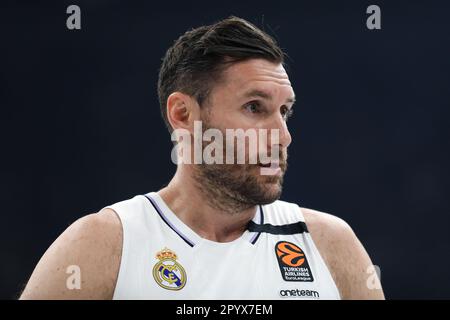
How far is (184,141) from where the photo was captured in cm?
258

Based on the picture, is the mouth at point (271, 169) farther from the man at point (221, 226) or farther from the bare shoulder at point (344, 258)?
the bare shoulder at point (344, 258)

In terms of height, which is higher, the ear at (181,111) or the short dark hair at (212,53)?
the short dark hair at (212,53)

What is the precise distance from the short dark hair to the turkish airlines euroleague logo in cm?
67

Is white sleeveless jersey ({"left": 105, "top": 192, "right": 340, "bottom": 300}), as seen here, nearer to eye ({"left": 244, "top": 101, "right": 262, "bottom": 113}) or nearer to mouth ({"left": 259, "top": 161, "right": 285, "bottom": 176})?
mouth ({"left": 259, "top": 161, "right": 285, "bottom": 176})

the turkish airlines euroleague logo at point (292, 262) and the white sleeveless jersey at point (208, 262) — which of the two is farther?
the turkish airlines euroleague logo at point (292, 262)

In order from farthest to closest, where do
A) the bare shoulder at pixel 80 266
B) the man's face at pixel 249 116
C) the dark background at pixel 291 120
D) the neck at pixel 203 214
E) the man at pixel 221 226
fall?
the dark background at pixel 291 120 < the neck at pixel 203 214 < the man's face at pixel 249 116 < the man at pixel 221 226 < the bare shoulder at pixel 80 266

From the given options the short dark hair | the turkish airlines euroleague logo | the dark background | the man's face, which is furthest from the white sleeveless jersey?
the dark background

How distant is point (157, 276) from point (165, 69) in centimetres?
92

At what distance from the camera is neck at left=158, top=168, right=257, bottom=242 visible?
8.18ft

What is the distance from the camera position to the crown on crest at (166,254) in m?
2.34

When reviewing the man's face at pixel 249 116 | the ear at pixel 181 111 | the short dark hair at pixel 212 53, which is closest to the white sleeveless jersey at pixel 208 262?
the man's face at pixel 249 116

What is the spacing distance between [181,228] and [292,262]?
0.46m

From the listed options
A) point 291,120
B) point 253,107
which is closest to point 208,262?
point 253,107

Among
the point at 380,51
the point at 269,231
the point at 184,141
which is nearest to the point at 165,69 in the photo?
the point at 184,141
